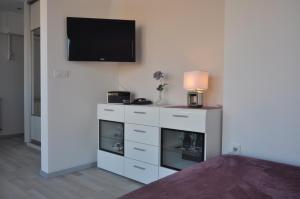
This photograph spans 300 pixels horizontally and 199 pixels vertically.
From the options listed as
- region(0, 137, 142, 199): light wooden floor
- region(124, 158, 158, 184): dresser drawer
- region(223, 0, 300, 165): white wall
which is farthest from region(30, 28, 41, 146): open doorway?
region(223, 0, 300, 165): white wall

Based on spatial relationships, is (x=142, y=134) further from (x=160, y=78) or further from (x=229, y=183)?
(x=229, y=183)

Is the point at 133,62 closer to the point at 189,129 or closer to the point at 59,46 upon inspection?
the point at 59,46

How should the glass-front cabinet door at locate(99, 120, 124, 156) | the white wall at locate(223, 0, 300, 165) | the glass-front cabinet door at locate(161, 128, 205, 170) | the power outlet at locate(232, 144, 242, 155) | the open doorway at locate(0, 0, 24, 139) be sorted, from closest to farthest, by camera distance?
the white wall at locate(223, 0, 300, 165), the power outlet at locate(232, 144, 242, 155), the glass-front cabinet door at locate(161, 128, 205, 170), the glass-front cabinet door at locate(99, 120, 124, 156), the open doorway at locate(0, 0, 24, 139)

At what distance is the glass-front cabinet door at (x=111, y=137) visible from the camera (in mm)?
3545

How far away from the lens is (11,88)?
6.08 meters

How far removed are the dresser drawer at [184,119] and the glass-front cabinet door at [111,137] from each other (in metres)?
0.79

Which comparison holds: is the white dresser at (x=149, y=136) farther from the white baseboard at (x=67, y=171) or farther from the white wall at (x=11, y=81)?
the white wall at (x=11, y=81)

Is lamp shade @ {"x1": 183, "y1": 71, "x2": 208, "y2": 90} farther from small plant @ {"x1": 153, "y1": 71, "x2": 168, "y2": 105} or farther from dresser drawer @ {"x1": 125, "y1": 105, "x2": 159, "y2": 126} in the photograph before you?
small plant @ {"x1": 153, "y1": 71, "x2": 168, "y2": 105}

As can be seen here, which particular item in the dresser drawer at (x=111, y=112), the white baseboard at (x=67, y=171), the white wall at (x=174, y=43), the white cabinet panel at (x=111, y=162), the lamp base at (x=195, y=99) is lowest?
the white baseboard at (x=67, y=171)

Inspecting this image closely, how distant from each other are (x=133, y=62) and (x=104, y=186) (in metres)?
1.72

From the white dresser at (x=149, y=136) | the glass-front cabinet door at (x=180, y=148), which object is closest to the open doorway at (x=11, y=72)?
the white dresser at (x=149, y=136)

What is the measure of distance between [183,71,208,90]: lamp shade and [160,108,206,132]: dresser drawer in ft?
0.98

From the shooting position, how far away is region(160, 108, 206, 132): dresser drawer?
8.46 ft

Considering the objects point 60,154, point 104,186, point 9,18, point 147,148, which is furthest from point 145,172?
point 9,18
